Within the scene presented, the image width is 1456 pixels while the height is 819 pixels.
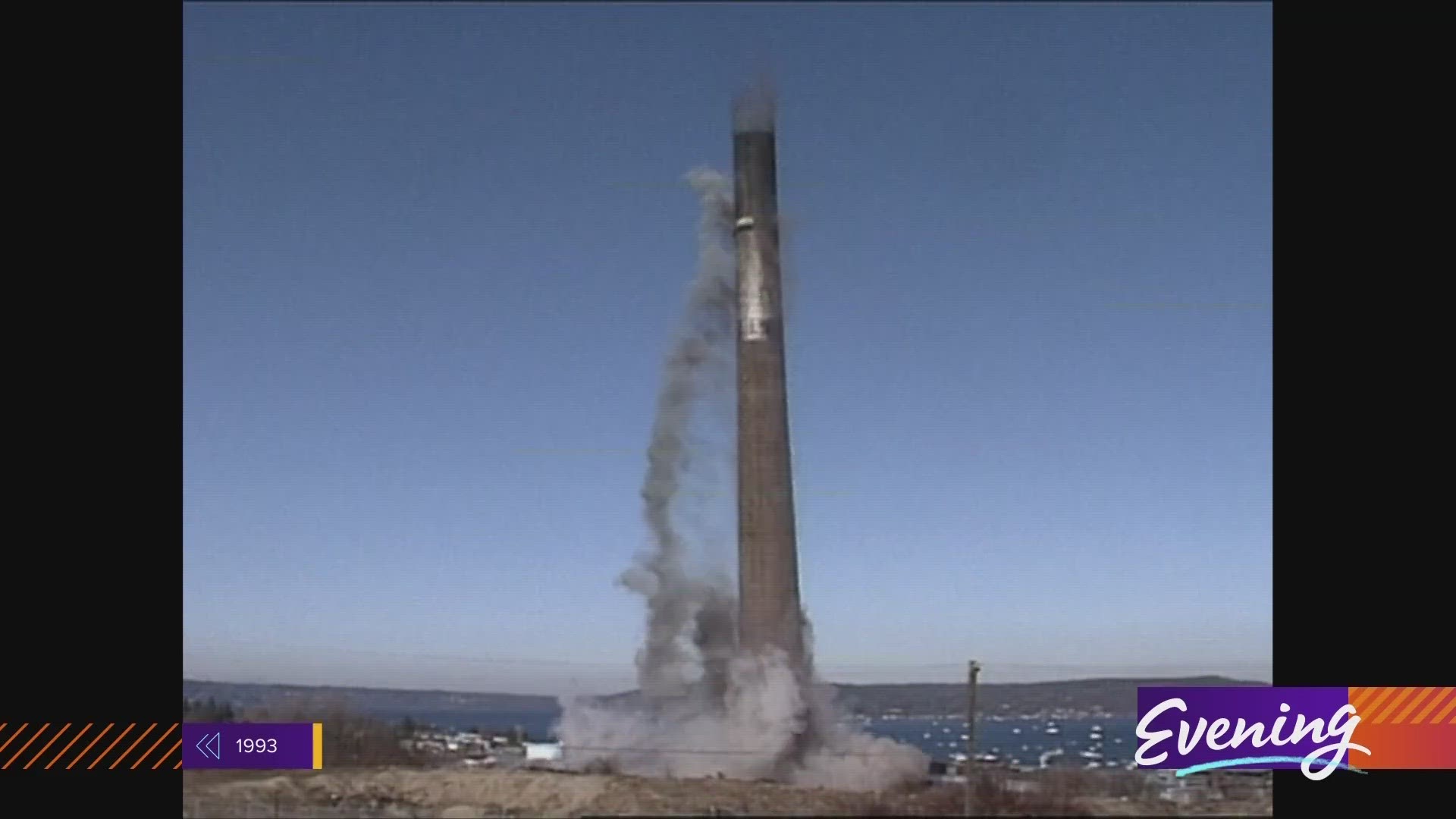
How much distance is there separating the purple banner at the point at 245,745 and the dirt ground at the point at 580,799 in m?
5.92

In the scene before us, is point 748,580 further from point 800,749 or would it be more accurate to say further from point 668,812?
point 668,812

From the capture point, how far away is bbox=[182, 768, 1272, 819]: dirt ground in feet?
85.4

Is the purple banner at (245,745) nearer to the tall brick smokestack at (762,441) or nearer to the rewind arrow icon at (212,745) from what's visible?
the rewind arrow icon at (212,745)

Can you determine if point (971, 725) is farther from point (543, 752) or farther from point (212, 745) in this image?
point (543, 752)

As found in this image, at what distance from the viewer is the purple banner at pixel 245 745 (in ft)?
78.9

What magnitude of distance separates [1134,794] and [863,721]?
139 ft

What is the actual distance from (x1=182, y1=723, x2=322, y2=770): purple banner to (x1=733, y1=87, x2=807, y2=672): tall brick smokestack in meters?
30.5

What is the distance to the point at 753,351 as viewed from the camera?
58094 millimetres
